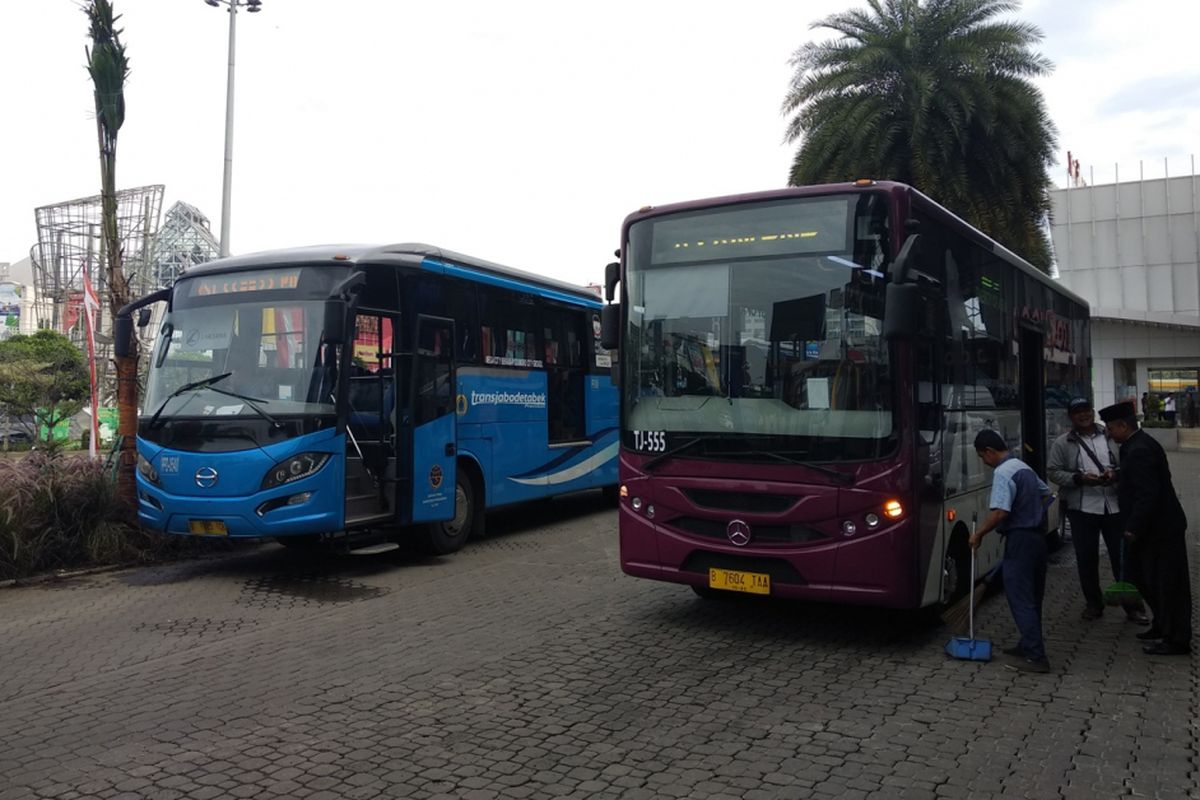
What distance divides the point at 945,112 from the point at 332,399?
14865mm

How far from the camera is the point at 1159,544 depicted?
701 cm

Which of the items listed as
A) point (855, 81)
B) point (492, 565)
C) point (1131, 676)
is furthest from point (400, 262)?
point (855, 81)

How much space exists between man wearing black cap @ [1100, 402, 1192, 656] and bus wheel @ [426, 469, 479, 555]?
712 centimetres

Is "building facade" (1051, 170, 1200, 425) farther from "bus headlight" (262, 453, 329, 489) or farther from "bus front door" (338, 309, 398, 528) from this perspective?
"bus headlight" (262, 453, 329, 489)

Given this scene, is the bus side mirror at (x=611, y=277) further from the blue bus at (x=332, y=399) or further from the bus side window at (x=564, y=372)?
the bus side window at (x=564, y=372)

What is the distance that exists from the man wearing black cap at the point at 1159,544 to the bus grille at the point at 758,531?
2.38 m

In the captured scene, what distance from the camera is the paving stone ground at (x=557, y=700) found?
4.69 metres

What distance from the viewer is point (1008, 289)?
9.66 metres

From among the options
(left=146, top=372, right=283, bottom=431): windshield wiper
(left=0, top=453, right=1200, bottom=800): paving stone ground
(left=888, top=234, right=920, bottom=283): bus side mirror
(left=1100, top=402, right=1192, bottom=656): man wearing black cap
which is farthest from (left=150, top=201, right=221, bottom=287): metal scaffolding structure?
(left=1100, top=402, right=1192, bottom=656): man wearing black cap

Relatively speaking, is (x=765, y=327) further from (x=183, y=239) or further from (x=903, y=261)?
(x=183, y=239)

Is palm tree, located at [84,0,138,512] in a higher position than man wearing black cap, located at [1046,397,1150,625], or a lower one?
higher

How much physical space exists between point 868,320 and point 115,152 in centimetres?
1055

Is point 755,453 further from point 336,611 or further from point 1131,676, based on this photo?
point 336,611

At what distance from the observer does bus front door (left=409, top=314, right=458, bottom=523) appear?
10.7m
